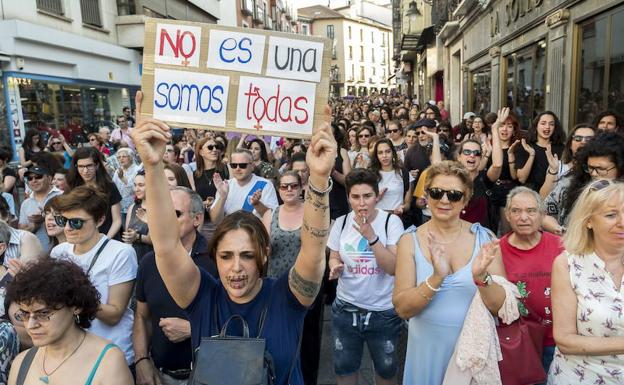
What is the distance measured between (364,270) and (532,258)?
1.03 m

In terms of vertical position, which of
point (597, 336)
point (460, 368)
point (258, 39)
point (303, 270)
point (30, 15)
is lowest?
point (460, 368)

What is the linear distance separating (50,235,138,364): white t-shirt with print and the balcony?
33.2m

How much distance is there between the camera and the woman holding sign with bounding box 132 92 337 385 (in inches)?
74.0

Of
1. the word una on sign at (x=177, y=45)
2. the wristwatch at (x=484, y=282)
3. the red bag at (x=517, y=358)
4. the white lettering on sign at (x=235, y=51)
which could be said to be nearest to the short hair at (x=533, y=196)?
the red bag at (x=517, y=358)

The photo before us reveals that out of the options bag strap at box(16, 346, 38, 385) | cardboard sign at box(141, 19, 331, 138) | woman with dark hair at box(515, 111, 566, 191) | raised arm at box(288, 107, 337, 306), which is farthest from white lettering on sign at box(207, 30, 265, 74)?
woman with dark hair at box(515, 111, 566, 191)

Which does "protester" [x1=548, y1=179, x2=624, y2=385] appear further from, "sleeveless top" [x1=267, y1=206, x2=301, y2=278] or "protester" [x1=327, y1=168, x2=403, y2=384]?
"sleeveless top" [x1=267, y1=206, x2=301, y2=278]

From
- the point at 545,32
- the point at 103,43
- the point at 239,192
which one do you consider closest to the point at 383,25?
the point at 103,43

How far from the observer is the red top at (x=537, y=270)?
109 inches

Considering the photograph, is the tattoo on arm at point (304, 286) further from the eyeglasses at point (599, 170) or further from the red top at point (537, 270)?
the eyeglasses at point (599, 170)

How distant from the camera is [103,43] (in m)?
16.5

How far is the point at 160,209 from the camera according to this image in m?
1.88

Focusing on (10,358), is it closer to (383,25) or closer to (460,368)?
(460,368)

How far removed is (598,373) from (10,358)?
2769 mm

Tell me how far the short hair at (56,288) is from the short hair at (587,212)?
7.43 feet
